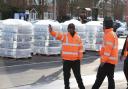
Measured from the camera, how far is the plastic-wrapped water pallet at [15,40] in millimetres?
17125

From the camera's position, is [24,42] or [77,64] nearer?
[77,64]

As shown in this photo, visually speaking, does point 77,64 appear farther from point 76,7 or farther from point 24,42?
point 76,7

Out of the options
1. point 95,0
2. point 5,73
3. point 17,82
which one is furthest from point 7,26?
point 95,0

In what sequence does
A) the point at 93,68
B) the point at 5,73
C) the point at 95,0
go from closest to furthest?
the point at 5,73, the point at 93,68, the point at 95,0

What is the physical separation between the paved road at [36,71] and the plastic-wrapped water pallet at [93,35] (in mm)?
2498

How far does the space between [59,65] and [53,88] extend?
197 inches

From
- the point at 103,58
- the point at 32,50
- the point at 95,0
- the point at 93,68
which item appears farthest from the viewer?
the point at 95,0

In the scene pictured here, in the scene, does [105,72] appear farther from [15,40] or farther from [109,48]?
[15,40]

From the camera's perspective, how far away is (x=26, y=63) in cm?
1633

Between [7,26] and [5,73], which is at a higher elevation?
[7,26]

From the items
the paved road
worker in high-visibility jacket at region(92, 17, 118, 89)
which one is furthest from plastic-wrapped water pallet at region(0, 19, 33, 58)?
worker in high-visibility jacket at region(92, 17, 118, 89)

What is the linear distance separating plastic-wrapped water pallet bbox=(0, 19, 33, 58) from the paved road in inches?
13.9

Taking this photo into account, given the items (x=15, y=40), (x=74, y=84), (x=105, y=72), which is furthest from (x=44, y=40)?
(x=105, y=72)

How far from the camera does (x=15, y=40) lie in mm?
17172
